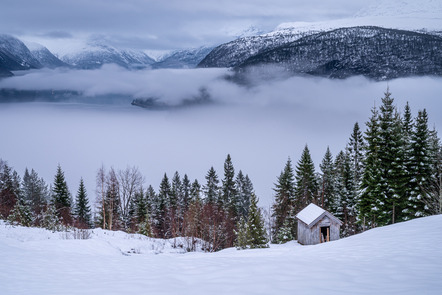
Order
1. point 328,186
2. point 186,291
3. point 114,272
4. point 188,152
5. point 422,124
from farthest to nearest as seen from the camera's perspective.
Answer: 1. point 188,152
2. point 328,186
3. point 422,124
4. point 114,272
5. point 186,291

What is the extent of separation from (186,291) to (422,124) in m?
24.8

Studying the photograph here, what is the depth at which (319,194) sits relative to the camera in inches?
1510

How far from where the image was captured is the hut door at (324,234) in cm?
2488

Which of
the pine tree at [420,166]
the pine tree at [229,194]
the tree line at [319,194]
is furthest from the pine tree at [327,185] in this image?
the pine tree at [229,194]

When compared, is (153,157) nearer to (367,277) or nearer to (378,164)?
(378,164)

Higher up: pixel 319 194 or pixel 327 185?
pixel 327 185

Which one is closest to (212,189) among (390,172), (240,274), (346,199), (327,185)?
(327,185)

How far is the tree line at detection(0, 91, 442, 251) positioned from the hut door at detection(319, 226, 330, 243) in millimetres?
3112

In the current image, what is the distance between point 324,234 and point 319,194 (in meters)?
12.8

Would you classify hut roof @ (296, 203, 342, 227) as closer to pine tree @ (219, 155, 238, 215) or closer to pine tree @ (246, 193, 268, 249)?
pine tree @ (246, 193, 268, 249)

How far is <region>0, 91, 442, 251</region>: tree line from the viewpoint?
22734 millimetres

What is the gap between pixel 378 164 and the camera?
23.5m

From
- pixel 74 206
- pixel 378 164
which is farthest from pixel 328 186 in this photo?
pixel 74 206

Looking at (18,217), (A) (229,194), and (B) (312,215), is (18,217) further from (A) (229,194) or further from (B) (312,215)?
(A) (229,194)
